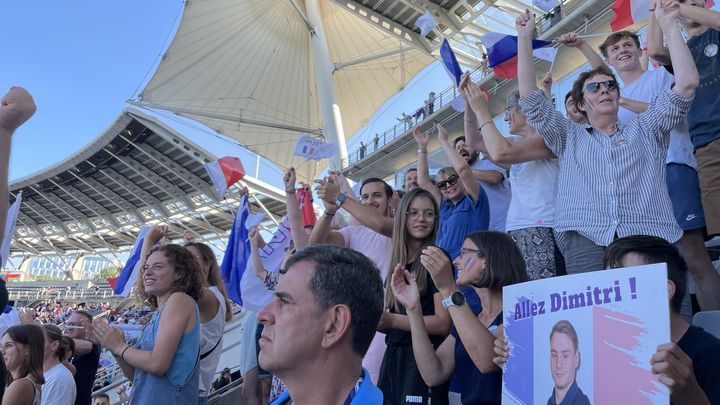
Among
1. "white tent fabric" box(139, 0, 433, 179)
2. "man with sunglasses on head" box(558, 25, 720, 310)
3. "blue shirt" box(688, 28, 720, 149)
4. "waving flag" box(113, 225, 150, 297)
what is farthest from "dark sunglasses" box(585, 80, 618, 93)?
"white tent fabric" box(139, 0, 433, 179)

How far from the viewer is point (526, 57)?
2.98 m

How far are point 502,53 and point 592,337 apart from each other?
3.61 metres

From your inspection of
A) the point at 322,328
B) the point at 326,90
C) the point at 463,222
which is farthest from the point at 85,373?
the point at 326,90

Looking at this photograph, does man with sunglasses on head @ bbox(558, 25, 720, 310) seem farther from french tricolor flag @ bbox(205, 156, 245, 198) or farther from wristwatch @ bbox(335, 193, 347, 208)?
french tricolor flag @ bbox(205, 156, 245, 198)

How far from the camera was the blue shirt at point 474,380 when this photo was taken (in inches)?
82.5

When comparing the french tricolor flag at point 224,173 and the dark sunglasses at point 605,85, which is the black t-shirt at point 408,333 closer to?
the dark sunglasses at point 605,85

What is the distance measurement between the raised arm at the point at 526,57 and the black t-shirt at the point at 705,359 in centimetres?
148

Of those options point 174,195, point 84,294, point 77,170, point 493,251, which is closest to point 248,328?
point 493,251

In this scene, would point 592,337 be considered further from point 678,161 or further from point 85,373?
point 85,373

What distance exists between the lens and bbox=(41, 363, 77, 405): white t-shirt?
12.1 feet

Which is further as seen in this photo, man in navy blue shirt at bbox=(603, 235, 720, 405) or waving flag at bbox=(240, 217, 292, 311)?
waving flag at bbox=(240, 217, 292, 311)

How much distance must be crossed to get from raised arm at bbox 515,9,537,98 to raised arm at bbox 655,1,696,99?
613 mm

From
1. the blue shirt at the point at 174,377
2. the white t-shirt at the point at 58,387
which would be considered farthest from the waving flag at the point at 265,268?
the blue shirt at the point at 174,377

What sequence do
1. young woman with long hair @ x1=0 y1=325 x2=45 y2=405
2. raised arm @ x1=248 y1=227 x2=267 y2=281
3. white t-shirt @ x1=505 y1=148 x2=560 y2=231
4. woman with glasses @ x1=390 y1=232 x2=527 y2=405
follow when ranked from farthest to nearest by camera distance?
raised arm @ x1=248 y1=227 x2=267 y2=281, young woman with long hair @ x1=0 y1=325 x2=45 y2=405, white t-shirt @ x1=505 y1=148 x2=560 y2=231, woman with glasses @ x1=390 y1=232 x2=527 y2=405
